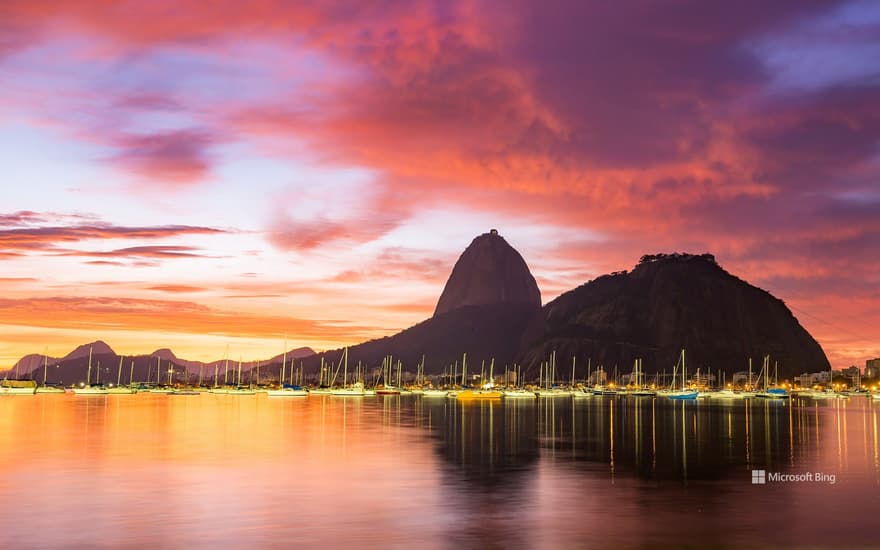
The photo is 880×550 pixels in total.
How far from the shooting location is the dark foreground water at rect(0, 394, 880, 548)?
95.1 feet

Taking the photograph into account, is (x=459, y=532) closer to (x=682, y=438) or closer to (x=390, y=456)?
(x=390, y=456)

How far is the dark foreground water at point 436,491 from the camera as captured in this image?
28984mm

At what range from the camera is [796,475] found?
4650cm

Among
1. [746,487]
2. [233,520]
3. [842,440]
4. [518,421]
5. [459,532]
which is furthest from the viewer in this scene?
[518,421]

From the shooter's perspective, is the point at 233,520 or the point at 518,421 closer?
the point at 233,520

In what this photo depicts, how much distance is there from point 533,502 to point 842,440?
4935cm

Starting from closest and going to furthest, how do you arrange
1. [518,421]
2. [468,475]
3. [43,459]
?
[468,475] → [43,459] → [518,421]

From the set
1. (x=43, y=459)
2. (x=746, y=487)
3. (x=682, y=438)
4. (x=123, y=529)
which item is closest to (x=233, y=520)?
(x=123, y=529)

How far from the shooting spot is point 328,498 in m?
38.1

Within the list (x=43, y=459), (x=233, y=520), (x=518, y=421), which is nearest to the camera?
(x=233, y=520)

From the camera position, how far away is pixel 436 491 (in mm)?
39719

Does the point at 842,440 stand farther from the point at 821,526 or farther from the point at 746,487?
the point at 821,526

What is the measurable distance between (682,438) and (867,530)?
44.8m

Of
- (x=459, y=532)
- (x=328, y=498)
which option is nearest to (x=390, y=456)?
(x=328, y=498)
